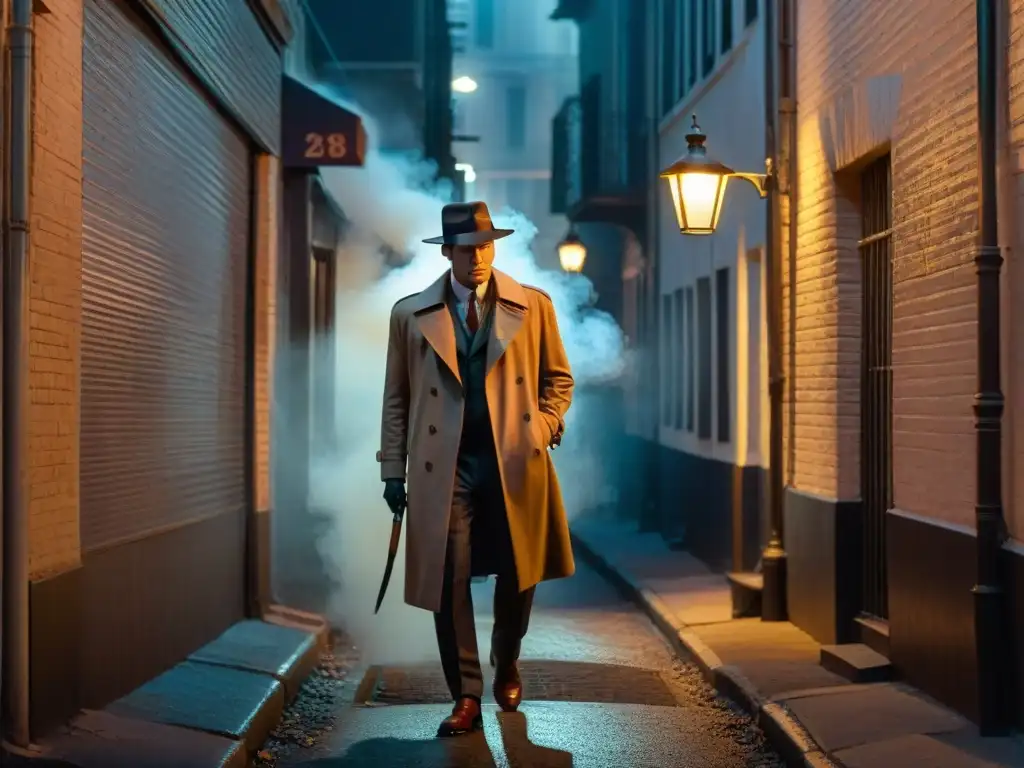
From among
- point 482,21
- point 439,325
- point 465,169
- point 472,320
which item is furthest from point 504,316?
point 482,21

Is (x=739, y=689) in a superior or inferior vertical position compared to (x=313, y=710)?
superior

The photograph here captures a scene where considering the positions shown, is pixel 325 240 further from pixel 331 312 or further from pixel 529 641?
pixel 529 641

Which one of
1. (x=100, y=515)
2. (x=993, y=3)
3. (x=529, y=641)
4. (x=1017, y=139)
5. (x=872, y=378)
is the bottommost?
(x=529, y=641)

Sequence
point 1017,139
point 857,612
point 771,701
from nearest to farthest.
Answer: point 1017,139
point 771,701
point 857,612

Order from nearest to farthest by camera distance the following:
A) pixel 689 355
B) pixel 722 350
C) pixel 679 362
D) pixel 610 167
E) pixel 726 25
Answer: pixel 726 25 < pixel 722 350 < pixel 689 355 < pixel 679 362 < pixel 610 167

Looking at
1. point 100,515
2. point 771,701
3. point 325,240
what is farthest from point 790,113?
point 325,240

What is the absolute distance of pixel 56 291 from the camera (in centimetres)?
589

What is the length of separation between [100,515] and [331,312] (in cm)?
1038

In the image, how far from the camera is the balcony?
19.0 metres

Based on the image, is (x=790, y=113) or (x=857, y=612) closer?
(x=857, y=612)

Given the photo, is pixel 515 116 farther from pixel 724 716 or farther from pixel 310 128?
pixel 724 716

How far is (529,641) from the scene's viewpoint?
9938 millimetres

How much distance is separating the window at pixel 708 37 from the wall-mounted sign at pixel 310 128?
461 cm

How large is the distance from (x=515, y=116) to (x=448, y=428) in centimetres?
5232
